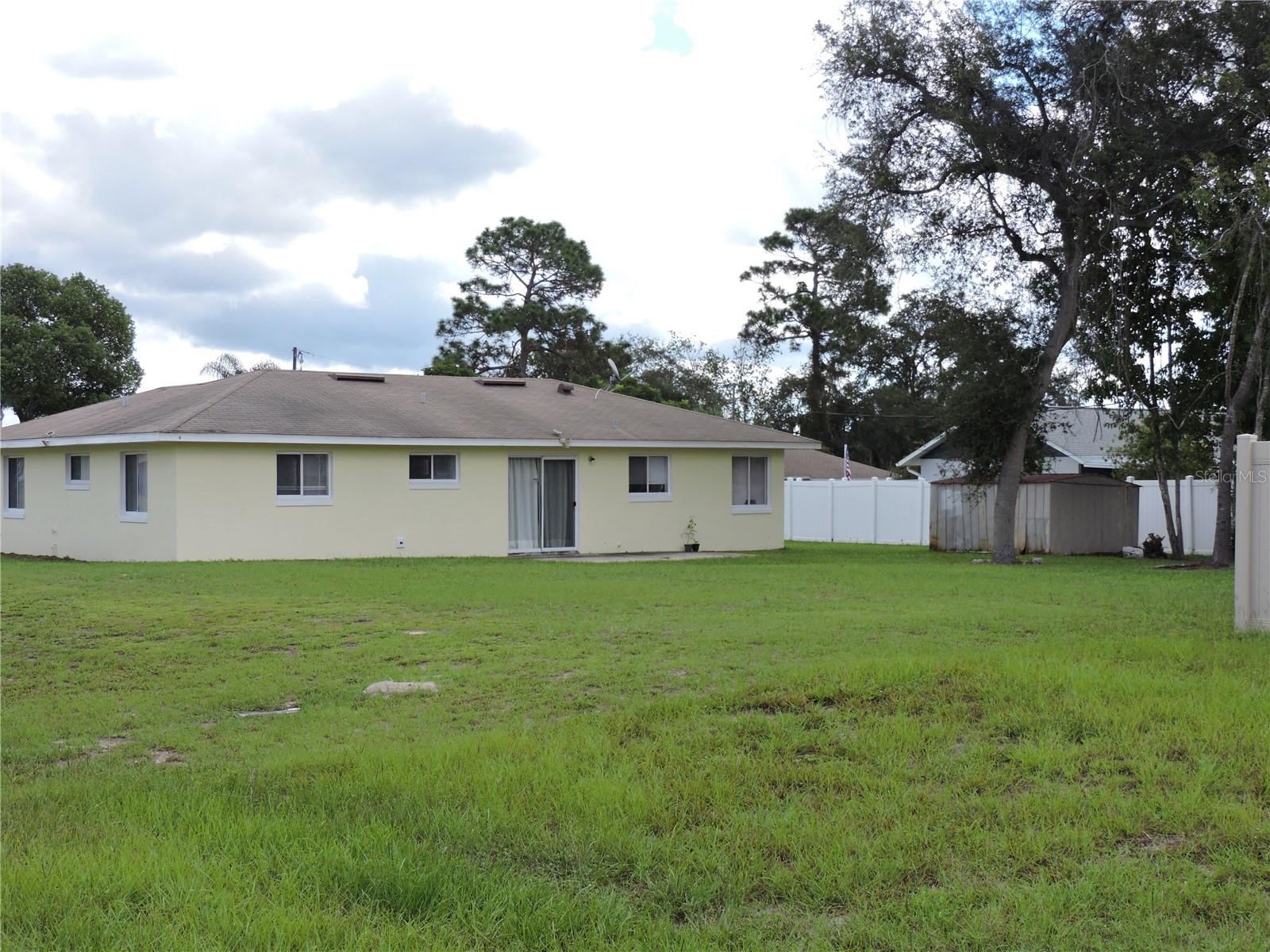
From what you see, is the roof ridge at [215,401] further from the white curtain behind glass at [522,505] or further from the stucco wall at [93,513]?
the white curtain behind glass at [522,505]

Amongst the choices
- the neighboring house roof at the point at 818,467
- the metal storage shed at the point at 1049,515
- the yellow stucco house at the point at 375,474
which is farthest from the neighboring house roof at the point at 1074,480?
the neighboring house roof at the point at 818,467

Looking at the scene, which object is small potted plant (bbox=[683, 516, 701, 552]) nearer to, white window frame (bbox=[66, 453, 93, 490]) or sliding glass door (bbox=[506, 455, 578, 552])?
sliding glass door (bbox=[506, 455, 578, 552])

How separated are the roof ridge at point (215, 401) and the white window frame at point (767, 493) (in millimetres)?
10704

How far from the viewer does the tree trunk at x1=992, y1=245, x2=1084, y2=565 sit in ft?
76.9

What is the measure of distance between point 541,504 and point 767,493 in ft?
19.3

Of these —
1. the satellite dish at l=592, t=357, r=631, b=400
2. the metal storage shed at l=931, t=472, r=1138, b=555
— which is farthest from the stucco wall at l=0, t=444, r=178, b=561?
the metal storage shed at l=931, t=472, r=1138, b=555

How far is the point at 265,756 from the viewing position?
6.58 meters

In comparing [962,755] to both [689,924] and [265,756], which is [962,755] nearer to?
[689,924]

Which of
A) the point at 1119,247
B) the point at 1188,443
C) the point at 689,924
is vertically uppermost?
the point at 1119,247

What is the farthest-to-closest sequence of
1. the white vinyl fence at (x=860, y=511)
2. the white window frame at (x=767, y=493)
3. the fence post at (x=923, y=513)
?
the white vinyl fence at (x=860, y=511), the fence post at (x=923, y=513), the white window frame at (x=767, y=493)

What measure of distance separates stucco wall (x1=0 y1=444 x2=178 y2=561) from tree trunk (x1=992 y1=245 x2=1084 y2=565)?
1590 centimetres

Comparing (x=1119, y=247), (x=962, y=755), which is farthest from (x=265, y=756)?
(x=1119, y=247)

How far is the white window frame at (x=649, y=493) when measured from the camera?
26.2m

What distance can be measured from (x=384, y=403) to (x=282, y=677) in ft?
54.6
